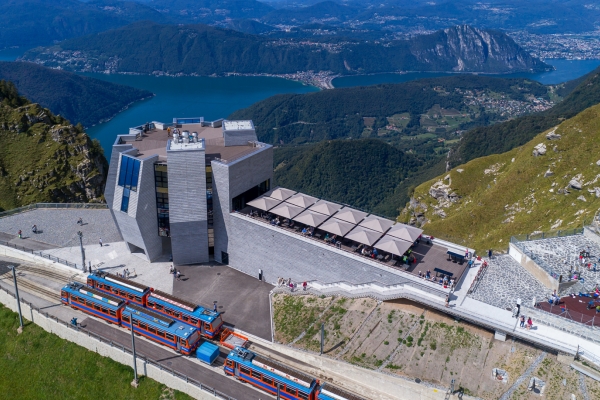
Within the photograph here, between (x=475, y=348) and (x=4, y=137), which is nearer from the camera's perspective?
(x=475, y=348)

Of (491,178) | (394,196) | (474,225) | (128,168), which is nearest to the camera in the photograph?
(128,168)

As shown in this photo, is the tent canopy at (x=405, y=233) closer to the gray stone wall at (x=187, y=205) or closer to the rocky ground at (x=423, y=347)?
the rocky ground at (x=423, y=347)

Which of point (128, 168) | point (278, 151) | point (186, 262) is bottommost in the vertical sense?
point (278, 151)

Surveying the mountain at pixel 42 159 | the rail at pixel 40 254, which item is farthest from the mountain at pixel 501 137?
the rail at pixel 40 254

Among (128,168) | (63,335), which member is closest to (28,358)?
(63,335)

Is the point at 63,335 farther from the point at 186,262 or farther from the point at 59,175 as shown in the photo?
the point at 59,175

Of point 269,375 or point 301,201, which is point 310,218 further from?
point 269,375

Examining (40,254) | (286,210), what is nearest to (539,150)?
(286,210)
